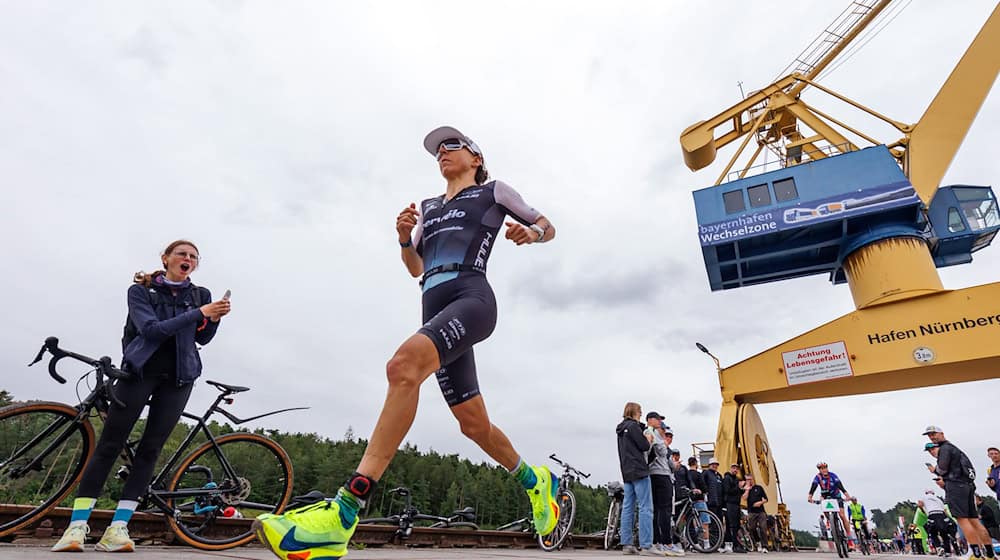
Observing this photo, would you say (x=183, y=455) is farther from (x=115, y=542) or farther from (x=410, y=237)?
(x=410, y=237)

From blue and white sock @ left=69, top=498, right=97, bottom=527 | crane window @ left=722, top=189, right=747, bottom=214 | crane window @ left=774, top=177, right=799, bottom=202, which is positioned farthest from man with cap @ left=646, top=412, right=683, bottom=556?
crane window @ left=774, top=177, right=799, bottom=202

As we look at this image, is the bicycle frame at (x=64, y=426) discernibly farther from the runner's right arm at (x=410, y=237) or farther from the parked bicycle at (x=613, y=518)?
the parked bicycle at (x=613, y=518)

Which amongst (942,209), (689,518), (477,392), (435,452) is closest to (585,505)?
(435,452)

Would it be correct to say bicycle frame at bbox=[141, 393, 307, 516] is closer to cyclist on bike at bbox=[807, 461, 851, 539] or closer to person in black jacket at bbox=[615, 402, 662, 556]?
person in black jacket at bbox=[615, 402, 662, 556]

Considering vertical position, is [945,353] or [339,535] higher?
[945,353]

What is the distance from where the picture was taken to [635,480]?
6555 millimetres

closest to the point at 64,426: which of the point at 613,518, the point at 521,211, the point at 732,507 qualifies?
the point at 521,211

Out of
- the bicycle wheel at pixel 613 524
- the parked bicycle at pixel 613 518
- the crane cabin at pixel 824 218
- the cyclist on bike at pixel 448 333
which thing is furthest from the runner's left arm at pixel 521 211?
the crane cabin at pixel 824 218

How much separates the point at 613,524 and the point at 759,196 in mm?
13415

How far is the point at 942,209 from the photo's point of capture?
1864cm

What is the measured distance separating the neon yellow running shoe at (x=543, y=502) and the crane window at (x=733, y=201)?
16691mm

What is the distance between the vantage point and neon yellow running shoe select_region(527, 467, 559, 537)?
2988mm

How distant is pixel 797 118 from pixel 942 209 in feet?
20.0

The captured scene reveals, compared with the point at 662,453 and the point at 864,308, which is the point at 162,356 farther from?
the point at 864,308
